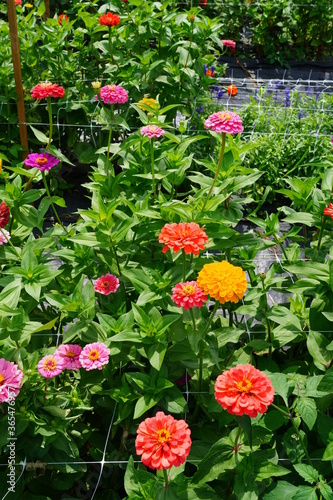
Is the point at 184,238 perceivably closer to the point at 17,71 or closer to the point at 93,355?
the point at 93,355

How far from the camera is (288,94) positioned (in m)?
4.18

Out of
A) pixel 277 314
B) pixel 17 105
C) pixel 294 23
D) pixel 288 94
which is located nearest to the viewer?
pixel 277 314

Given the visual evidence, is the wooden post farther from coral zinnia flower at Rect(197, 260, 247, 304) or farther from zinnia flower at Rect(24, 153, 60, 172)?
coral zinnia flower at Rect(197, 260, 247, 304)

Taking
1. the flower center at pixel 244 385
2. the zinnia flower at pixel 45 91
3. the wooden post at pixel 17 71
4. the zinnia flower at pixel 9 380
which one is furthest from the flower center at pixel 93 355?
the wooden post at pixel 17 71

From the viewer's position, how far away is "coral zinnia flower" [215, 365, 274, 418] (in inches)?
47.5

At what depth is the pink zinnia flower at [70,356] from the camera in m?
1.56

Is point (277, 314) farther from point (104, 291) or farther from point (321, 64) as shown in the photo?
point (321, 64)

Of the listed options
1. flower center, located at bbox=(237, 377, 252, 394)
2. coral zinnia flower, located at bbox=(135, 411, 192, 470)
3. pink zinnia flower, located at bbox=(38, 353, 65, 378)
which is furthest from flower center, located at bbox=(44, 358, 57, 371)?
flower center, located at bbox=(237, 377, 252, 394)

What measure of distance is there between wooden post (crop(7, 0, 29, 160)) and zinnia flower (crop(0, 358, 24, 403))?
1.91 metres

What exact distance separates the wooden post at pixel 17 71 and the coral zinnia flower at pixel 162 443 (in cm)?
222

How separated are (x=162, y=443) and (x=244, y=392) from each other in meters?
0.19

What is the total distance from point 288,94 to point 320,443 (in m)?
3.04

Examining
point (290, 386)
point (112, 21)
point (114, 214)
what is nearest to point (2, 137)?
point (112, 21)

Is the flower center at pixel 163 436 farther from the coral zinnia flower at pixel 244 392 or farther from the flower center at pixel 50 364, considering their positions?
the flower center at pixel 50 364
